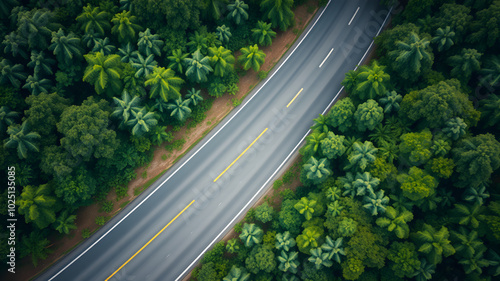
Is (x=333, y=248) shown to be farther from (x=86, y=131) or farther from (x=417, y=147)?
(x=86, y=131)

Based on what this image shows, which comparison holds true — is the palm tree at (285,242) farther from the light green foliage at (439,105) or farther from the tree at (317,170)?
the light green foliage at (439,105)

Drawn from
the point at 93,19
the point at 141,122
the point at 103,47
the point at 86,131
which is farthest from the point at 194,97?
the point at 93,19

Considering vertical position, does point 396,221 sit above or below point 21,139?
below

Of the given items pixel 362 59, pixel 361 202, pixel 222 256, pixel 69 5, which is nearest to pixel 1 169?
pixel 69 5

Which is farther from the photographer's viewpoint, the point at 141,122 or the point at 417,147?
the point at 141,122

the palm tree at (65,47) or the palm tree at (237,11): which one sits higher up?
the palm tree at (237,11)

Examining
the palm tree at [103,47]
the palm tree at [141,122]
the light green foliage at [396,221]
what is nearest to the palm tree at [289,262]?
the light green foliage at [396,221]

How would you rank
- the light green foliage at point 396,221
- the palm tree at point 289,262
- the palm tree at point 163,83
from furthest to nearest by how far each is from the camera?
1. the palm tree at point 163,83
2. the palm tree at point 289,262
3. the light green foliage at point 396,221

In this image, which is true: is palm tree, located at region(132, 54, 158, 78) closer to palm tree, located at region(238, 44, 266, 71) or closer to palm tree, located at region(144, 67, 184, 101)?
palm tree, located at region(144, 67, 184, 101)
